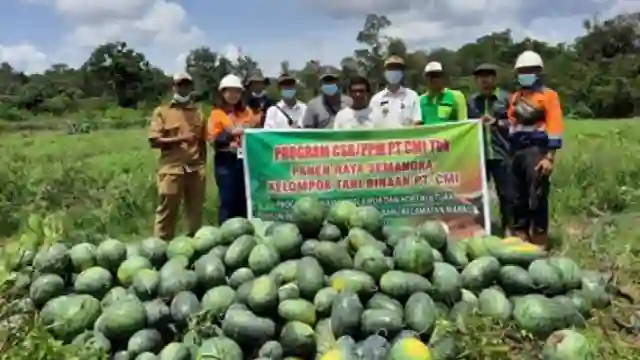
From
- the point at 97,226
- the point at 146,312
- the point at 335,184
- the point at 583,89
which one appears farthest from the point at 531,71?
the point at 583,89

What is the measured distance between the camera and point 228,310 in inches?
171

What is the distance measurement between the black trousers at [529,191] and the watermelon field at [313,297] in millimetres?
1607

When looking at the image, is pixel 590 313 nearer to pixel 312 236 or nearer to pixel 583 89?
pixel 312 236

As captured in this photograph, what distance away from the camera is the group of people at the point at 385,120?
6992mm

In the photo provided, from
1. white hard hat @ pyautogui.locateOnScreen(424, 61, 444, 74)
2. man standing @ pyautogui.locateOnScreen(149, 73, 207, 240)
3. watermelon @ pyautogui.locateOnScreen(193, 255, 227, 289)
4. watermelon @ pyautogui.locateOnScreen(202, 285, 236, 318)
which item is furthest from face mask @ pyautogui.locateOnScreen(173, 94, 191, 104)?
watermelon @ pyautogui.locateOnScreen(202, 285, 236, 318)

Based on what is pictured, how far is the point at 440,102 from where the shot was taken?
24.0 feet

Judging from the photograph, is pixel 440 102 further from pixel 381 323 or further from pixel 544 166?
pixel 381 323

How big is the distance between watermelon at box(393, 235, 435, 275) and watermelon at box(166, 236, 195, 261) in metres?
1.30

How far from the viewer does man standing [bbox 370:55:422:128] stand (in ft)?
23.3

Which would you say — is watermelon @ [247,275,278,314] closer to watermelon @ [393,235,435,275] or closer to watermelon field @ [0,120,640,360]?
watermelon field @ [0,120,640,360]

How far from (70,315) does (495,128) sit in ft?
13.9

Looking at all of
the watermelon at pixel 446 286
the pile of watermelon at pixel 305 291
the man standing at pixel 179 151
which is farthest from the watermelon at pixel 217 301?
the man standing at pixel 179 151

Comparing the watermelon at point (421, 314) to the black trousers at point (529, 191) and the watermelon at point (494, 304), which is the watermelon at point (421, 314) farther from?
the black trousers at point (529, 191)

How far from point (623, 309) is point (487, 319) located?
1.31 meters
